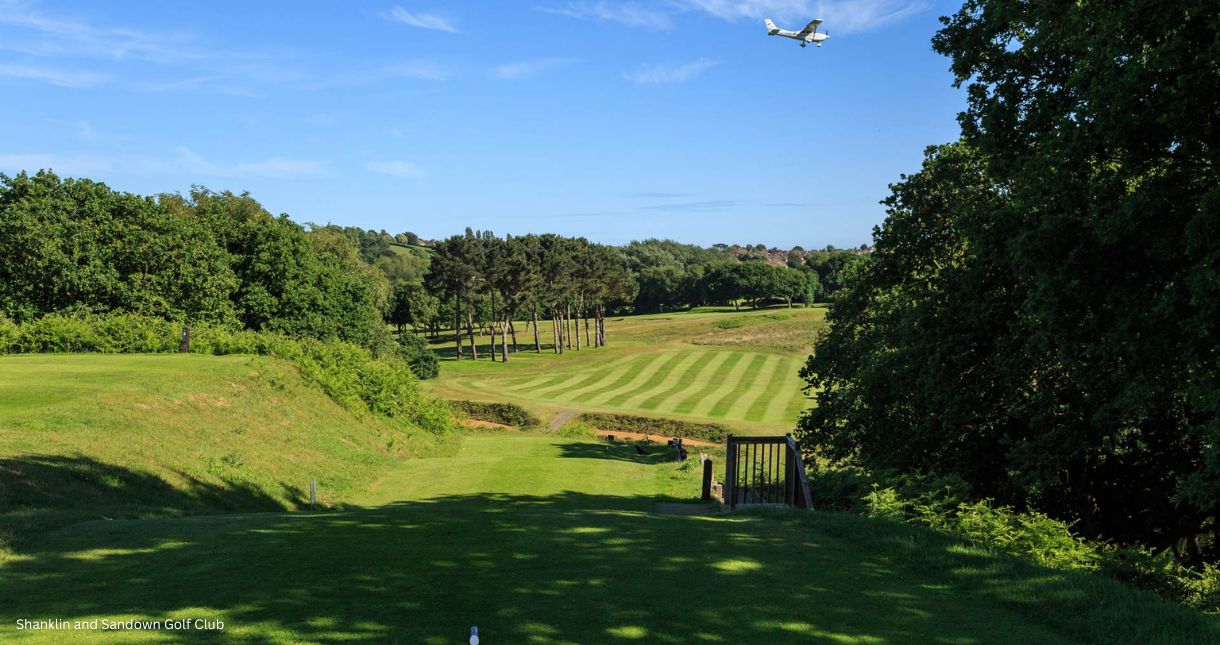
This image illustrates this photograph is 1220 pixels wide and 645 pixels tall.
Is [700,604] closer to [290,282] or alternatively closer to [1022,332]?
[1022,332]

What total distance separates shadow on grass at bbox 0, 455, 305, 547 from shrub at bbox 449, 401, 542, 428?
40811 mm

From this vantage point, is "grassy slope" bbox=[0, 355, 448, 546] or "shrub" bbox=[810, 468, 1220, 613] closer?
"shrub" bbox=[810, 468, 1220, 613]

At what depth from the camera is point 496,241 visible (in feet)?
351

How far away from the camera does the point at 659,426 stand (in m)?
59.3

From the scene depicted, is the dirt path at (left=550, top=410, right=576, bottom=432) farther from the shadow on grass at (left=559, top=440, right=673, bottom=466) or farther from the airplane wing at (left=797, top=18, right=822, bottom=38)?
the airplane wing at (left=797, top=18, right=822, bottom=38)

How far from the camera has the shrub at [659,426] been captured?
55.7 m

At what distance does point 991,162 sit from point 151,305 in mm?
49420

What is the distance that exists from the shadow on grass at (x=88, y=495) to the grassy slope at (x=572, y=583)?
1619 mm

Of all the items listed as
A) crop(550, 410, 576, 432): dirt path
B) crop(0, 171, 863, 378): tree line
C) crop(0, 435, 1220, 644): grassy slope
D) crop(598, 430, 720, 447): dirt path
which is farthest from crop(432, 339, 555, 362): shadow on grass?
crop(0, 435, 1220, 644): grassy slope

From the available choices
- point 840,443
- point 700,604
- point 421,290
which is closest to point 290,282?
point 840,443

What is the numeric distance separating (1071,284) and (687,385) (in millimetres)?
67769

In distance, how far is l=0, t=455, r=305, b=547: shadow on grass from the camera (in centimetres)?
1327

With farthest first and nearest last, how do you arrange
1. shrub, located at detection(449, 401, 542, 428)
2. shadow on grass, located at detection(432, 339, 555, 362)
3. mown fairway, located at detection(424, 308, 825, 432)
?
1. shadow on grass, located at detection(432, 339, 555, 362)
2. mown fairway, located at detection(424, 308, 825, 432)
3. shrub, located at detection(449, 401, 542, 428)

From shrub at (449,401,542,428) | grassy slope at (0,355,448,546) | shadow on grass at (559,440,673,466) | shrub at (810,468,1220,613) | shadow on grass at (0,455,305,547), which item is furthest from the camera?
shrub at (449,401,542,428)
